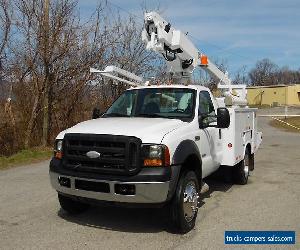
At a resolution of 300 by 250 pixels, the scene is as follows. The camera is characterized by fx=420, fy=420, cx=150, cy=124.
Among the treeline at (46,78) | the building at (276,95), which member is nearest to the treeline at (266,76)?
the building at (276,95)

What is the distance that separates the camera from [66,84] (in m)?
15.1

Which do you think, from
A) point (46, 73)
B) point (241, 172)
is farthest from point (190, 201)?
point (46, 73)

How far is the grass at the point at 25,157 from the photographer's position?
11.6 m

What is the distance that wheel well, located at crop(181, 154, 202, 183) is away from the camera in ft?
18.6

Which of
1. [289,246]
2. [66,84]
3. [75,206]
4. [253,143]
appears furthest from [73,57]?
[289,246]

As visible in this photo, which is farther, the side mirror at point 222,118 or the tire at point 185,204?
the side mirror at point 222,118

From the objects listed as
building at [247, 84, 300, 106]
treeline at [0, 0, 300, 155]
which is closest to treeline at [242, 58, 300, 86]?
building at [247, 84, 300, 106]

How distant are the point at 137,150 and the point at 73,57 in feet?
34.0

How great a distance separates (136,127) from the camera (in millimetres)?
5445

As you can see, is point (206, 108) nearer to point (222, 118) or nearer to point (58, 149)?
point (222, 118)

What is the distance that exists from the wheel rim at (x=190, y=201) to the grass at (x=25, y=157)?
674 cm

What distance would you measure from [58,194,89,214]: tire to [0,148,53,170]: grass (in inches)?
207

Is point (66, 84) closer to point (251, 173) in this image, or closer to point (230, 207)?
point (251, 173)

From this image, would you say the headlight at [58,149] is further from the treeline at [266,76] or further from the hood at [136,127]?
the treeline at [266,76]
